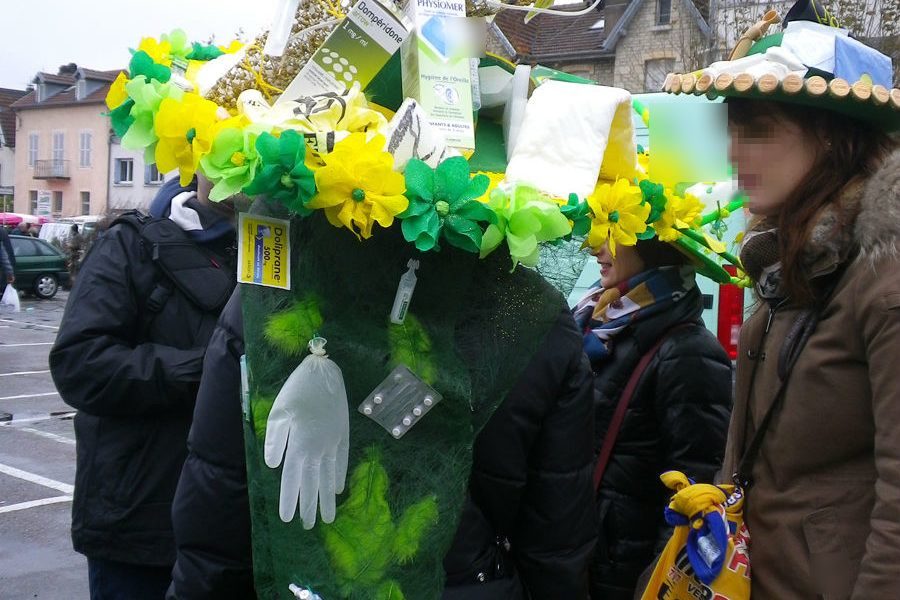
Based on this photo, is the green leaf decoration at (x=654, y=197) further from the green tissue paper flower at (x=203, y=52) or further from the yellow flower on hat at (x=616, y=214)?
the green tissue paper flower at (x=203, y=52)

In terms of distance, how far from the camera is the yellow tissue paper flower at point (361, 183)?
4.82 feet

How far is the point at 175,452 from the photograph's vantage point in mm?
2652

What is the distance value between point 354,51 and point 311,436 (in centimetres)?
70

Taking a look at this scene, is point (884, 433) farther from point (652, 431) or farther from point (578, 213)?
point (652, 431)

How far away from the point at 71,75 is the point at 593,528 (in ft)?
164

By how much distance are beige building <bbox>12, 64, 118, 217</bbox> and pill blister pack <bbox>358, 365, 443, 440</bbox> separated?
42.5m

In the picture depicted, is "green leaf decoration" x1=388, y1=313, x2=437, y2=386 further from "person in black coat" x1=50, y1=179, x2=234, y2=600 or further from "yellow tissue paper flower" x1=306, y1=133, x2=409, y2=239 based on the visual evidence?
"person in black coat" x1=50, y1=179, x2=234, y2=600

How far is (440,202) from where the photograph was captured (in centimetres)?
150

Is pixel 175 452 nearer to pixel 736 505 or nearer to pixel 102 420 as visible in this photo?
pixel 102 420

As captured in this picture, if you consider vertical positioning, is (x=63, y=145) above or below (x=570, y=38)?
below

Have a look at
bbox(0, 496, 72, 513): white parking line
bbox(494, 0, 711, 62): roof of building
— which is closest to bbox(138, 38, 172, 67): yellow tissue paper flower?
bbox(0, 496, 72, 513): white parking line

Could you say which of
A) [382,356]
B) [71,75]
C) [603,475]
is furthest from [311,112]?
[71,75]

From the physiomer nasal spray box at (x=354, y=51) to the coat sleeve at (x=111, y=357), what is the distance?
118 centimetres

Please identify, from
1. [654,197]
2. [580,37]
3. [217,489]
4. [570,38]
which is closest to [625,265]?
[654,197]
